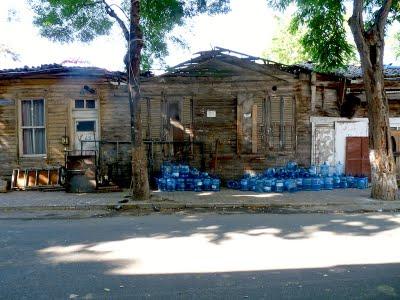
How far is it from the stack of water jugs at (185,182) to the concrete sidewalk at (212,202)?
1012 mm

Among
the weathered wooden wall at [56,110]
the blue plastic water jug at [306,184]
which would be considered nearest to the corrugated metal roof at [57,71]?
the weathered wooden wall at [56,110]

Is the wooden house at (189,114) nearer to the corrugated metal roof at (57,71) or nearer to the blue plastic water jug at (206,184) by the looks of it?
the corrugated metal roof at (57,71)

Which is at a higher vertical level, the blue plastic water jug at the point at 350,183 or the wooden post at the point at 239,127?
the wooden post at the point at 239,127

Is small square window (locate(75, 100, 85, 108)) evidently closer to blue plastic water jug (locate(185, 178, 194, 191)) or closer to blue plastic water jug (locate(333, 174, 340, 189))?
blue plastic water jug (locate(185, 178, 194, 191))

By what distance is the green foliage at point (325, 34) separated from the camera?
1320 centimetres

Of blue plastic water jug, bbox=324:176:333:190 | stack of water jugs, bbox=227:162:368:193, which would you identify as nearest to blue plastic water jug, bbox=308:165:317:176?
stack of water jugs, bbox=227:162:368:193

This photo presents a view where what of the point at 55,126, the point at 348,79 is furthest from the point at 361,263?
the point at 55,126

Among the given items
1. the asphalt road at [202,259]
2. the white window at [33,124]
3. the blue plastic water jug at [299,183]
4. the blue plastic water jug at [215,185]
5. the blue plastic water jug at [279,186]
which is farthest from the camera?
the white window at [33,124]

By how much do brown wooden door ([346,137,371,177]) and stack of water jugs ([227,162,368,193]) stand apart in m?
0.89

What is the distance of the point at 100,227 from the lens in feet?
27.1

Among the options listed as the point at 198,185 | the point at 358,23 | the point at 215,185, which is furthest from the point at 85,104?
the point at 358,23

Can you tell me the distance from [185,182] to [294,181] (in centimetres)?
385

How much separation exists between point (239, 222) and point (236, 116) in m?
7.13

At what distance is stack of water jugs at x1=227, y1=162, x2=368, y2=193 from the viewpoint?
13.6m
